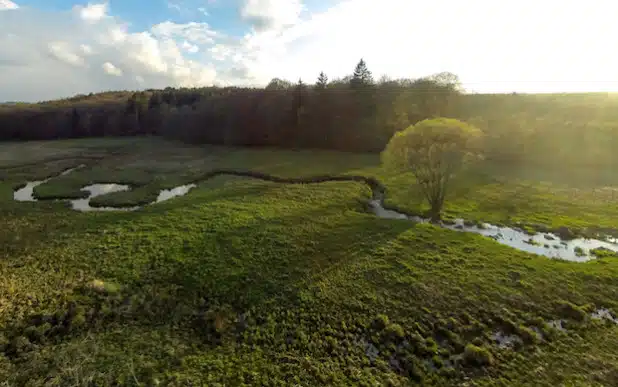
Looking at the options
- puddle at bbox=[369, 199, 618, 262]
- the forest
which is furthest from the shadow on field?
the forest

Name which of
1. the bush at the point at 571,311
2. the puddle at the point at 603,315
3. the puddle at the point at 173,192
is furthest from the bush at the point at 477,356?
the puddle at the point at 173,192

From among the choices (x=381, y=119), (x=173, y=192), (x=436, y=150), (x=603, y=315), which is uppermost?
(x=381, y=119)

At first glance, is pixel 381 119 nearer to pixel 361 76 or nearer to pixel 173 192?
pixel 361 76

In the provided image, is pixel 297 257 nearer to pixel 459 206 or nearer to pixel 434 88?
pixel 459 206

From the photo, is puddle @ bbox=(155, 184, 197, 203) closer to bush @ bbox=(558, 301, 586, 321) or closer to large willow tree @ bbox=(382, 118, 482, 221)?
large willow tree @ bbox=(382, 118, 482, 221)

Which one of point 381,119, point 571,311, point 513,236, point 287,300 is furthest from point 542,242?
point 381,119
